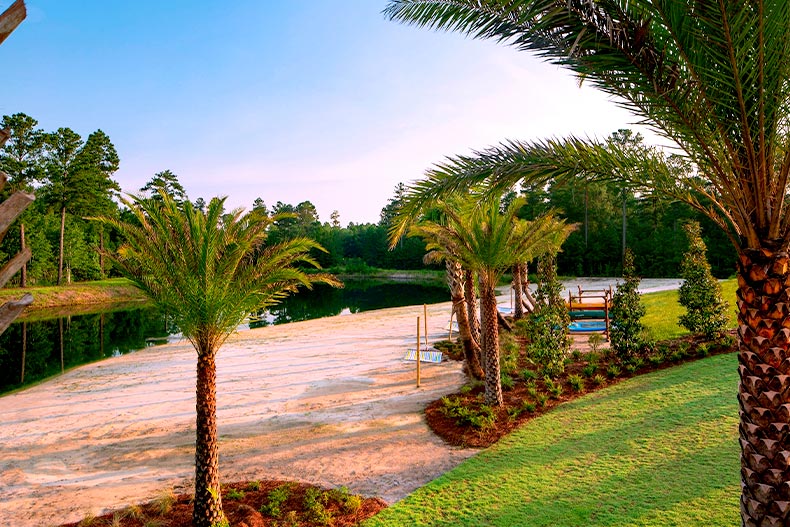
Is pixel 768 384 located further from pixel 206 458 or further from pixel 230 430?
pixel 230 430

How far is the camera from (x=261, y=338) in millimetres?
20766

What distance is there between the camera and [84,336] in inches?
953

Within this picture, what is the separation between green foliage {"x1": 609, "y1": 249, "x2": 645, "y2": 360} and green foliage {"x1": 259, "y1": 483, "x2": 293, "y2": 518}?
7805mm

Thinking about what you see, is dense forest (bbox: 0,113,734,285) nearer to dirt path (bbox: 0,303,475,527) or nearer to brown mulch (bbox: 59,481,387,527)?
dirt path (bbox: 0,303,475,527)

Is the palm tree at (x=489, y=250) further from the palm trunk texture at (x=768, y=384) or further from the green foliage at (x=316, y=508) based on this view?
the palm trunk texture at (x=768, y=384)

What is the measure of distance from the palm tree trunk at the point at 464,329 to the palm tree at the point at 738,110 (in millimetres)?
7167

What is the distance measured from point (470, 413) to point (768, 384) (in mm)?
5245

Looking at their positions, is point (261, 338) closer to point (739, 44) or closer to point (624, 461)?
point (624, 461)

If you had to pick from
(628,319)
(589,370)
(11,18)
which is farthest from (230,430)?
(628,319)

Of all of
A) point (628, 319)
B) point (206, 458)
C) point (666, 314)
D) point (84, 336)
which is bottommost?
point (84, 336)

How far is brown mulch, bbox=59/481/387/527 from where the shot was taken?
542cm

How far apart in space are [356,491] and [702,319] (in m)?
9.73

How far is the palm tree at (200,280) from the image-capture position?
5516 millimetres

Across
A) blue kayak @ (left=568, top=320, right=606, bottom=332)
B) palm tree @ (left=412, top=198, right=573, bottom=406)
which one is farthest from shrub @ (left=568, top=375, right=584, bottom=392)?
blue kayak @ (left=568, top=320, right=606, bottom=332)
